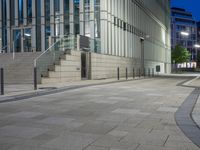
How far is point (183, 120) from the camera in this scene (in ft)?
23.8

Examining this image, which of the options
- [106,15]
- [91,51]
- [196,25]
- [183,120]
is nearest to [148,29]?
[106,15]

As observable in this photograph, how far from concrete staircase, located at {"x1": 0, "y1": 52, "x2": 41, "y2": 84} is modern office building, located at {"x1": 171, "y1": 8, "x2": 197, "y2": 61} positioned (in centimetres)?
11677

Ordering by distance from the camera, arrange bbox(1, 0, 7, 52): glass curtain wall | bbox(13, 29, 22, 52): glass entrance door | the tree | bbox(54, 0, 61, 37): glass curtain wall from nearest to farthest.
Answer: bbox(54, 0, 61, 37): glass curtain wall
bbox(13, 29, 22, 52): glass entrance door
bbox(1, 0, 7, 52): glass curtain wall
the tree

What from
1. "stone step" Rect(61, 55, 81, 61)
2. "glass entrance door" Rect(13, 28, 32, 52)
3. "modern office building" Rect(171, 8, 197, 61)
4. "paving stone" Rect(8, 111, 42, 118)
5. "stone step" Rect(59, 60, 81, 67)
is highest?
"modern office building" Rect(171, 8, 197, 61)

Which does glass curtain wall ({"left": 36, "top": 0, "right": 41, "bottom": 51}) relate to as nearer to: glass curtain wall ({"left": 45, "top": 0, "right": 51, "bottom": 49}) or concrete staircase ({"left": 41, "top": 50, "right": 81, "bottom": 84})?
glass curtain wall ({"left": 45, "top": 0, "right": 51, "bottom": 49})

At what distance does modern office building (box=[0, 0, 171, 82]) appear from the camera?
30.9 metres

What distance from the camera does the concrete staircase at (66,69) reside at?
2065cm

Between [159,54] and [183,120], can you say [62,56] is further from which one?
[159,54]

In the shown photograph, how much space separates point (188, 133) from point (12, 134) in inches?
136

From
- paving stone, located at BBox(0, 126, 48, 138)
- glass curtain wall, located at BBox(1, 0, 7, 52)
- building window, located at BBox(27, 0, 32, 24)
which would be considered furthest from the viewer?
glass curtain wall, located at BBox(1, 0, 7, 52)

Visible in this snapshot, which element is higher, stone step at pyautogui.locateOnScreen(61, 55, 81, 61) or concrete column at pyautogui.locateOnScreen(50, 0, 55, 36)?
concrete column at pyautogui.locateOnScreen(50, 0, 55, 36)

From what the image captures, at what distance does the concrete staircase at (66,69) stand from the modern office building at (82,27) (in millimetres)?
590

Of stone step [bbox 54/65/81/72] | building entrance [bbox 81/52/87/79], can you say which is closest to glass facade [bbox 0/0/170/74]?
building entrance [bbox 81/52/87/79]

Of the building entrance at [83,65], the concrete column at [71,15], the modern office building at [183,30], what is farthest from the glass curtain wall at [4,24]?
the modern office building at [183,30]
